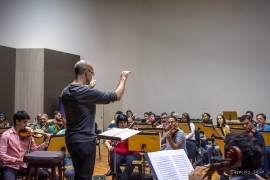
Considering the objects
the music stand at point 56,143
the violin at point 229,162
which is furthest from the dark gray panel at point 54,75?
the violin at point 229,162

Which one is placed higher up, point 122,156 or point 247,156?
point 247,156

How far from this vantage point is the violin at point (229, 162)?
5.54ft

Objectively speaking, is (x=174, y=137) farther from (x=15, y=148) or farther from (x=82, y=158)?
(x=82, y=158)

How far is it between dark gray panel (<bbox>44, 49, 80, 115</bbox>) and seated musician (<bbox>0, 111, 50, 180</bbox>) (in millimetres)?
7485

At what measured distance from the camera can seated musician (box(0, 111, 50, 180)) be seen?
448cm

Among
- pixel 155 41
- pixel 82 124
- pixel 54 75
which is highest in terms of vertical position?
pixel 155 41

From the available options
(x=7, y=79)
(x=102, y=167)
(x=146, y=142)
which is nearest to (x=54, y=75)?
(x=7, y=79)

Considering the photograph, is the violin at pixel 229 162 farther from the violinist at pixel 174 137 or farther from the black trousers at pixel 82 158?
the violinist at pixel 174 137

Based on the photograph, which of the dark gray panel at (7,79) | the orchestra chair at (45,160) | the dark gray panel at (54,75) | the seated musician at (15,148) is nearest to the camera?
the orchestra chair at (45,160)

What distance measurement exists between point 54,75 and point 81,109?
10.0 metres

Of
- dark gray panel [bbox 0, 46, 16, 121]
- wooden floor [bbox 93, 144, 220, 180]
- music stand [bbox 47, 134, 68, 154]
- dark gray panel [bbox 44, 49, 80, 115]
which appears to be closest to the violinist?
wooden floor [bbox 93, 144, 220, 180]

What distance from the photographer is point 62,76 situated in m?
12.9

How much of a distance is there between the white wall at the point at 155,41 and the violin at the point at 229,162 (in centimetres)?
1177

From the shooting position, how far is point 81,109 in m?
2.88
